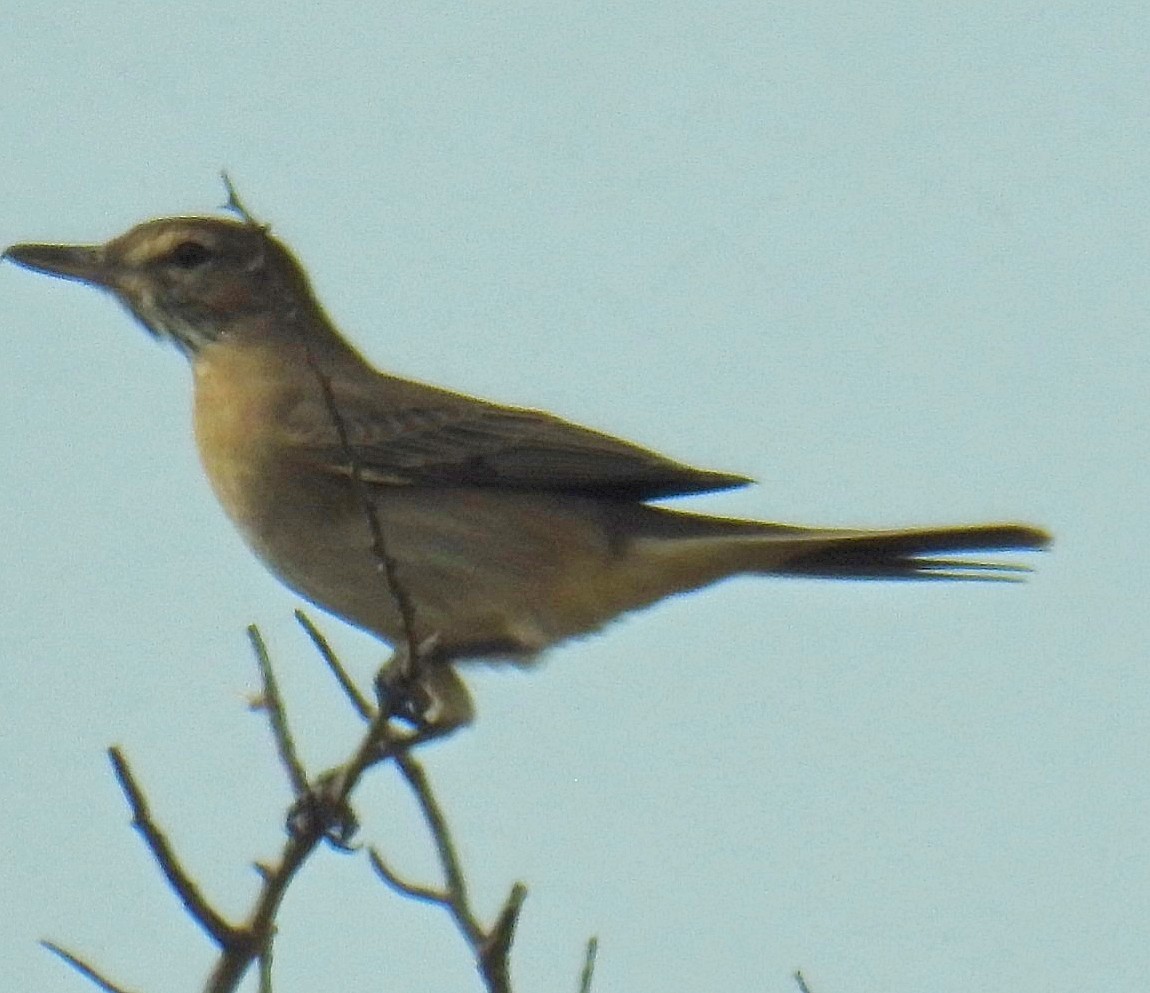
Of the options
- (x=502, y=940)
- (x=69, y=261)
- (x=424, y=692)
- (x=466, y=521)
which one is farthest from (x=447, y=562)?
(x=502, y=940)

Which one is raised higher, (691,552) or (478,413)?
(478,413)

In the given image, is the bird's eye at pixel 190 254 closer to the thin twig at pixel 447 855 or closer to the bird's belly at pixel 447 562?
the bird's belly at pixel 447 562

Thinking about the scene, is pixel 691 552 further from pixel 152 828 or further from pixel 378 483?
pixel 152 828

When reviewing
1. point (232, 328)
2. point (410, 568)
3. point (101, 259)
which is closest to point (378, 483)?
point (410, 568)

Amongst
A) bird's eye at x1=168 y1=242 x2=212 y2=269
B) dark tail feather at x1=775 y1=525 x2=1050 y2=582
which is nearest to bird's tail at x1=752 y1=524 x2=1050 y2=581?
dark tail feather at x1=775 y1=525 x2=1050 y2=582

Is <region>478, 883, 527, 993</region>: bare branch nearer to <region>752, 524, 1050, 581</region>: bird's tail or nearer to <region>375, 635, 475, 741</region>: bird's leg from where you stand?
<region>375, 635, 475, 741</region>: bird's leg
